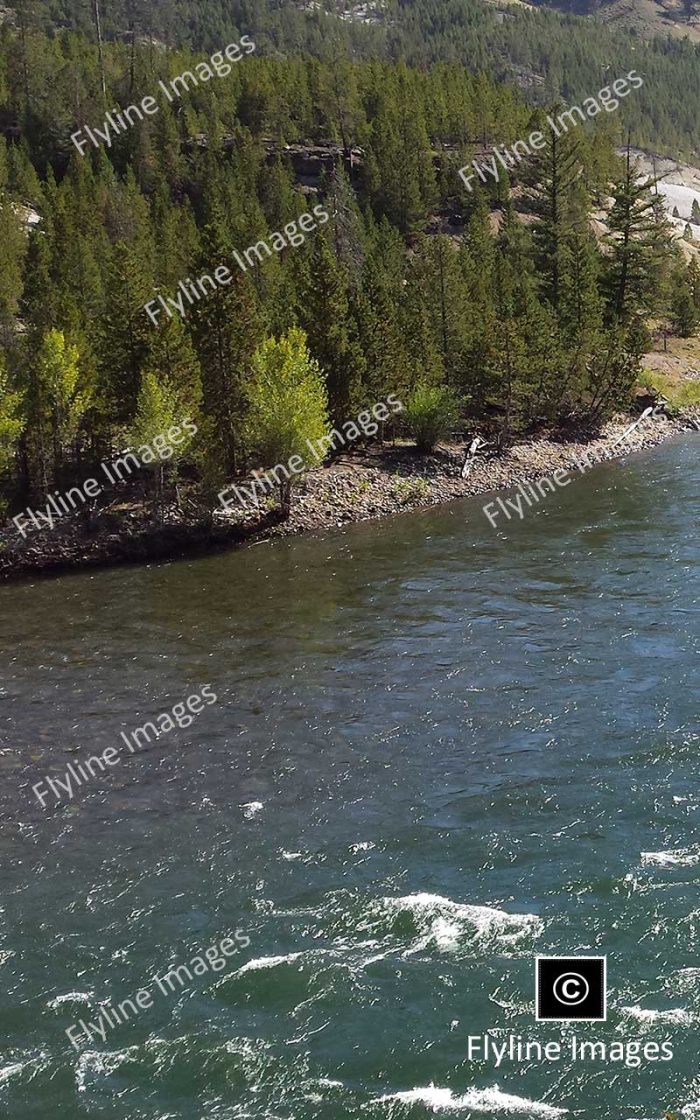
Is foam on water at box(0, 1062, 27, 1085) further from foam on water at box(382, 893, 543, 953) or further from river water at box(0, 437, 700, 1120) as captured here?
foam on water at box(382, 893, 543, 953)

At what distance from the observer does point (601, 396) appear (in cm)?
7356

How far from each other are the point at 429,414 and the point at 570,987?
49795 millimetres

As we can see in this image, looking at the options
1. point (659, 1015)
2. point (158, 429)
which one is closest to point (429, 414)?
point (158, 429)

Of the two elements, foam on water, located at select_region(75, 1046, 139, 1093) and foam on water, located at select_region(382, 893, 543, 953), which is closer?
foam on water, located at select_region(75, 1046, 139, 1093)

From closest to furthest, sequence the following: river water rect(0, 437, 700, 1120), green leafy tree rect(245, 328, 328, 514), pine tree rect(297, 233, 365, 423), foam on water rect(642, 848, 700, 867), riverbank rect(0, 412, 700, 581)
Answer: river water rect(0, 437, 700, 1120), foam on water rect(642, 848, 700, 867), riverbank rect(0, 412, 700, 581), green leafy tree rect(245, 328, 328, 514), pine tree rect(297, 233, 365, 423)

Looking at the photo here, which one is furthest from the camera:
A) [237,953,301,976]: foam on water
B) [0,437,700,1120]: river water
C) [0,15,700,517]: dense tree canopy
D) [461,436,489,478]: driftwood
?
[461,436,489,478]: driftwood

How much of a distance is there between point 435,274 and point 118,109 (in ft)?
299

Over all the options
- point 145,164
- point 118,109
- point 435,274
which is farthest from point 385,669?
point 118,109

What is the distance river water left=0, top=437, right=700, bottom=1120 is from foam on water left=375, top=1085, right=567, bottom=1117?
41 mm

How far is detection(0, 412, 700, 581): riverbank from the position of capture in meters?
50.0

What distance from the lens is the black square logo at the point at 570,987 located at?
1698 cm

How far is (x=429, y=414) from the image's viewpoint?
211ft

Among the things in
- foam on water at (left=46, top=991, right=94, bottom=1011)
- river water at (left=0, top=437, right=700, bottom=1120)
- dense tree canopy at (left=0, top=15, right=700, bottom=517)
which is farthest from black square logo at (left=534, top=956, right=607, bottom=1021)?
dense tree canopy at (left=0, top=15, right=700, bottom=517)

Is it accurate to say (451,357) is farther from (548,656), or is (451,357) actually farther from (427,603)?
(548,656)
